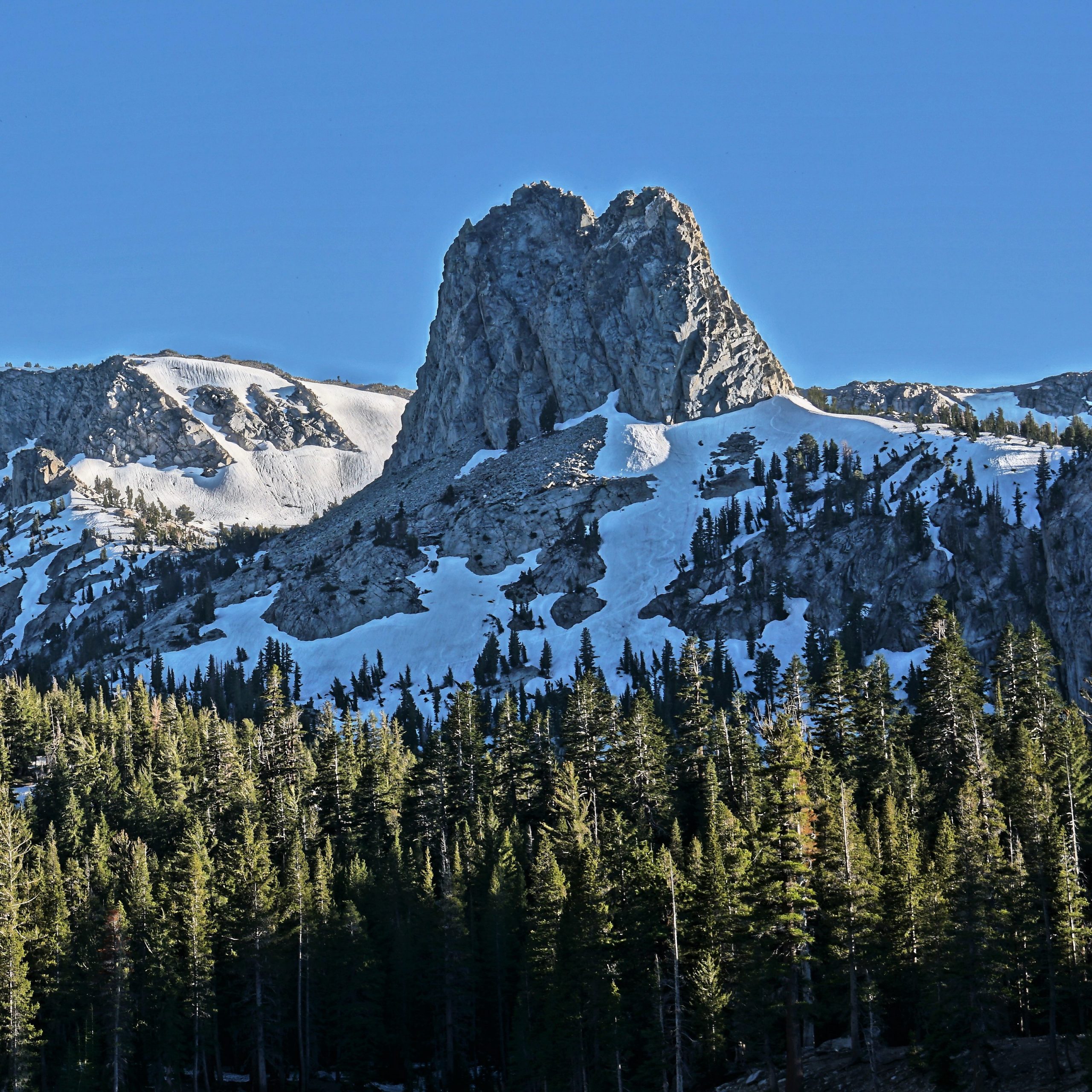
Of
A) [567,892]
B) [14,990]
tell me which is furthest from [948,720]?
[14,990]

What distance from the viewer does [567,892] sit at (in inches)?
2682

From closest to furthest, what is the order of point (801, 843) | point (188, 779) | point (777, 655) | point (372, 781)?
1. point (801, 843)
2. point (372, 781)
3. point (188, 779)
4. point (777, 655)

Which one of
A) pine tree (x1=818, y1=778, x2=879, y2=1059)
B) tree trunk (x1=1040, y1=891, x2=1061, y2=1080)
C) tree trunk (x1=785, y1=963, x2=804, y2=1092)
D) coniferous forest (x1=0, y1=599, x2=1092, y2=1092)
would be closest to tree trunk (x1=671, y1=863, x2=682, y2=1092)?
coniferous forest (x1=0, y1=599, x2=1092, y2=1092)

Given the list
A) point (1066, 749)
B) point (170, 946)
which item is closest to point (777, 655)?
point (1066, 749)

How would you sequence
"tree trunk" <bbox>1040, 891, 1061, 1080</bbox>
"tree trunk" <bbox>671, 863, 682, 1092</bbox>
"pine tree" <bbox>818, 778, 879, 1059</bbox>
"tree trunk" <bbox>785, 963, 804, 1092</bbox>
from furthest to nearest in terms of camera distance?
"tree trunk" <bbox>671, 863, 682, 1092</bbox>
"pine tree" <bbox>818, 778, 879, 1059</bbox>
"tree trunk" <bbox>785, 963, 804, 1092</bbox>
"tree trunk" <bbox>1040, 891, 1061, 1080</bbox>

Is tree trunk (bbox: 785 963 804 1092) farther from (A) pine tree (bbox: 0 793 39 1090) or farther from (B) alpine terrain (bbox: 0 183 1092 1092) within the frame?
(A) pine tree (bbox: 0 793 39 1090)

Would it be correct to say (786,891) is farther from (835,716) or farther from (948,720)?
(835,716)

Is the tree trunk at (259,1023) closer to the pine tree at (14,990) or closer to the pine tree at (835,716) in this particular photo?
the pine tree at (14,990)

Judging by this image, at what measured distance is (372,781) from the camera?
100 m

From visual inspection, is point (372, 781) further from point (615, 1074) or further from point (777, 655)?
point (777, 655)

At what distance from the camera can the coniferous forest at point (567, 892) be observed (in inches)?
2180

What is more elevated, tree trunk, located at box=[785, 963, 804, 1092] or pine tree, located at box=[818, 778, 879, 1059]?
pine tree, located at box=[818, 778, 879, 1059]

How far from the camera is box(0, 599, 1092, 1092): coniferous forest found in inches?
2180

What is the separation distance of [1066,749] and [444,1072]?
38.8 m
